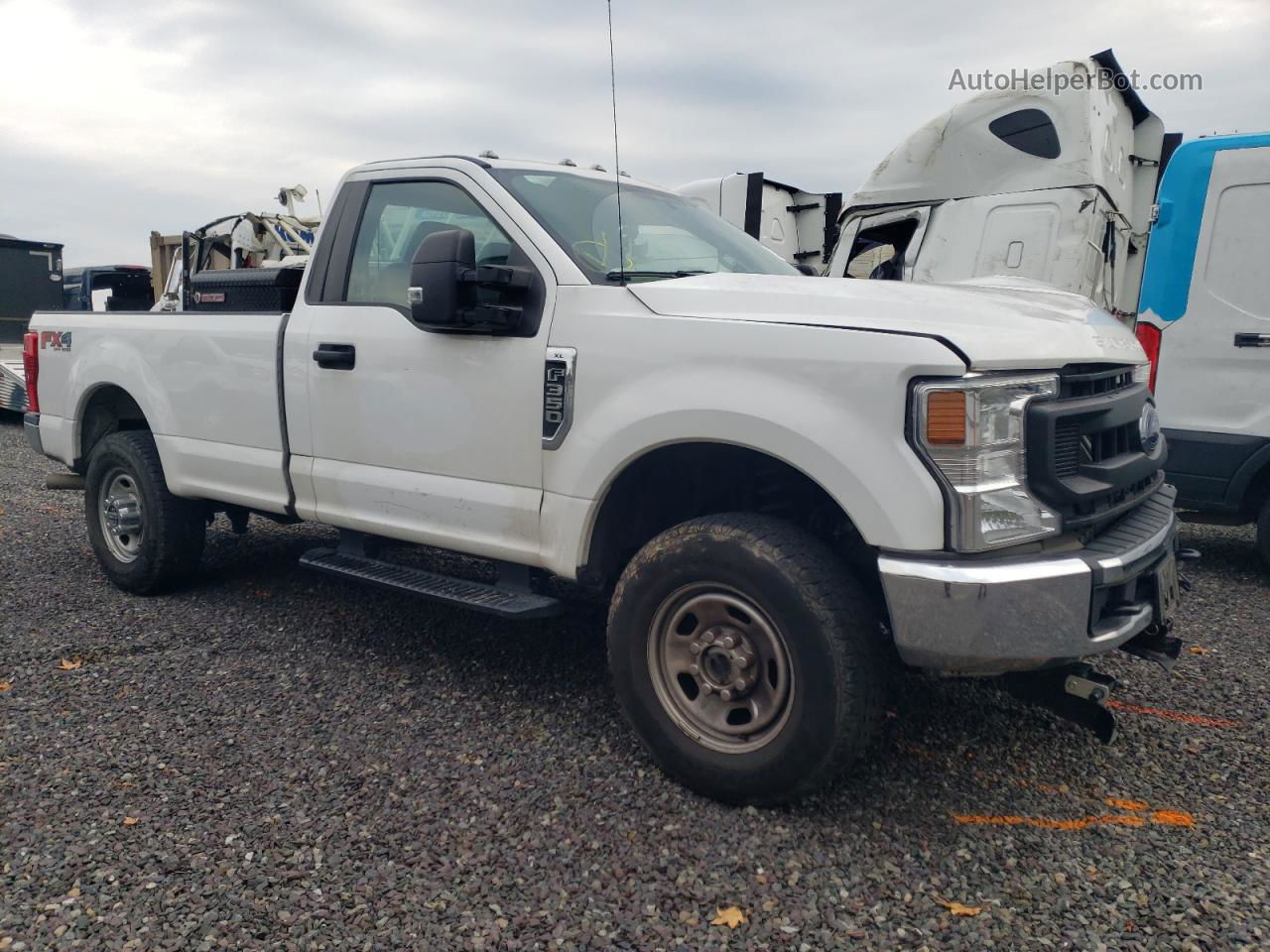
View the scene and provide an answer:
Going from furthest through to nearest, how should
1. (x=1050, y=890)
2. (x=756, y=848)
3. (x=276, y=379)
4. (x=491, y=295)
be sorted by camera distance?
1. (x=276, y=379)
2. (x=491, y=295)
3. (x=756, y=848)
4. (x=1050, y=890)

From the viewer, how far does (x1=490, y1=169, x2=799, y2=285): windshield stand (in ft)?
11.4

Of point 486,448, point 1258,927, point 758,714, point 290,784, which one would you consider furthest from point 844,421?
point 290,784

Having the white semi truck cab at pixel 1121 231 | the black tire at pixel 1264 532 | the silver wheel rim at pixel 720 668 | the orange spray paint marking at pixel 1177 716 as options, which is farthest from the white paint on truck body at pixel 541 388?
the black tire at pixel 1264 532

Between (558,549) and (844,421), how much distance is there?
3.70 ft

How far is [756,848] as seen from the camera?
2725 millimetres

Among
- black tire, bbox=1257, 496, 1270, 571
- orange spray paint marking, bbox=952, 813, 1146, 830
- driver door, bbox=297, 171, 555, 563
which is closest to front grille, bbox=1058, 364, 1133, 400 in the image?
orange spray paint marking, bbox=952, 813, 1146, 830

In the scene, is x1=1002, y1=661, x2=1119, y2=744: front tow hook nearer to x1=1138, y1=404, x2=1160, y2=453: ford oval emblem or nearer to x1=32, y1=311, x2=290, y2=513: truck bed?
x1=1138, y1=404, x2=1160, y2=453: ford oval emblem

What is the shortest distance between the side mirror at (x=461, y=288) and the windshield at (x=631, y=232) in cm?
27

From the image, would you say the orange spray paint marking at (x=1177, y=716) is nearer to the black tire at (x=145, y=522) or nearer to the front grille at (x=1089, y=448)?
the front grille at (x=1089, y=448)

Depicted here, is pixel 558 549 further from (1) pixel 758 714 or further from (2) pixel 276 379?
(2) pixel 276 379

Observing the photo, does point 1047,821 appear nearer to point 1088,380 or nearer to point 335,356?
point 1088,380

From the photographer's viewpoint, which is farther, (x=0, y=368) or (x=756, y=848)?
(x=0, y=368)

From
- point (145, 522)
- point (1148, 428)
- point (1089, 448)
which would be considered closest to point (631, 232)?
point (1089, 448)

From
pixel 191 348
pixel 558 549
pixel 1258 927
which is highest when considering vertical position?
pixel 191 348
